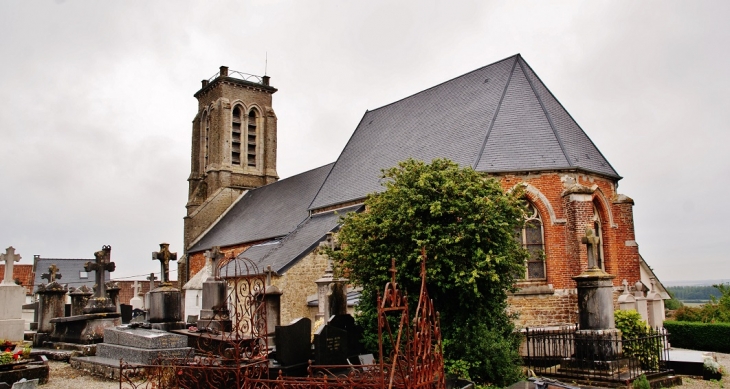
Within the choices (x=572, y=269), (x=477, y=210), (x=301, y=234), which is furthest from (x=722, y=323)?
(x=301, y=234)

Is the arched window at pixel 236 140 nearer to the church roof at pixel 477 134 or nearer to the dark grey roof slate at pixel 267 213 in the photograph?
the dark grey roof slate at pixel 267 213

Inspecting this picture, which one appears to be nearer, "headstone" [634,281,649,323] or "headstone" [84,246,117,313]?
"headstone" [84,246,117,313]

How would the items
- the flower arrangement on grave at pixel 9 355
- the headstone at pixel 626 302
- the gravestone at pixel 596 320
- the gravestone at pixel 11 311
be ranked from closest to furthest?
the flower arrangement on grave at pixel 9 355
the gravestone at pixel 596 320
the gravestone at pixel 11 311
the headstone at pixel 626 302

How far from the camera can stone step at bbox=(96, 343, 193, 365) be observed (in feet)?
31.6

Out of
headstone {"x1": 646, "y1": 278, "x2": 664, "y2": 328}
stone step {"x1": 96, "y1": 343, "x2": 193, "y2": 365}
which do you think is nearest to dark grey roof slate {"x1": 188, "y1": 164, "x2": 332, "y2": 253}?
headstone {"x1": 646, "y1": 278, "x2": 664, "y2": 328}

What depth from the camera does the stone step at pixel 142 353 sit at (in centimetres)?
962

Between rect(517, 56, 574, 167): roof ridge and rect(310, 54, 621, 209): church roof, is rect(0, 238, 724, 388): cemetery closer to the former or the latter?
rect(517, 56, 574, 167): roof ridge

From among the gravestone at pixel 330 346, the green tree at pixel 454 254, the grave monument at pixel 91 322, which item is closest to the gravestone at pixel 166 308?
the grave monument at pixel 91 322

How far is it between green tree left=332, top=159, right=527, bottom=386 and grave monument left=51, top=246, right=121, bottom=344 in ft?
17.2

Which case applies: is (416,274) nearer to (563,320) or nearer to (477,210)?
(477,210)

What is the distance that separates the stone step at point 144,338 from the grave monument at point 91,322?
4.93 feet

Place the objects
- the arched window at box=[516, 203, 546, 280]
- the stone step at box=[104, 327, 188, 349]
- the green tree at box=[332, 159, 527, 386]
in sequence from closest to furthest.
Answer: the stone step at box=[104, 327, 188, 349] < the green tree at box=[332, 159, 527, 386] < the arched window at box=[516, 203, 546, 280]

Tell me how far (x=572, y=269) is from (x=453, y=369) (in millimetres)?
6065

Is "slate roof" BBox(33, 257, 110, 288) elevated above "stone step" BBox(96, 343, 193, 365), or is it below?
above
